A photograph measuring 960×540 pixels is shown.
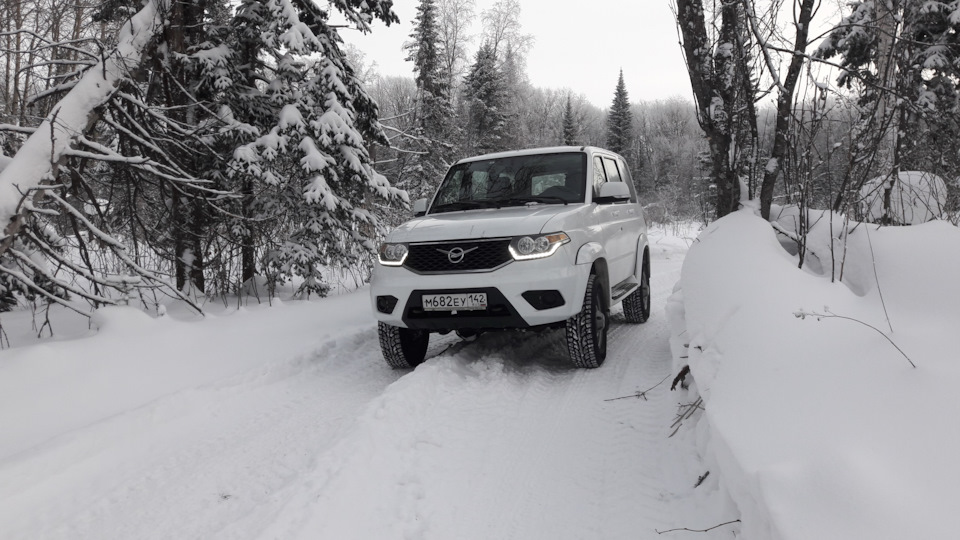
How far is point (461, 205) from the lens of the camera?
5.57 m

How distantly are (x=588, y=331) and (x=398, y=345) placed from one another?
1710 millimetres

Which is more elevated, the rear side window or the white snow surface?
the rear side window

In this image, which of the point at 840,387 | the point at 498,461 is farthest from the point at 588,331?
the point at 840,387

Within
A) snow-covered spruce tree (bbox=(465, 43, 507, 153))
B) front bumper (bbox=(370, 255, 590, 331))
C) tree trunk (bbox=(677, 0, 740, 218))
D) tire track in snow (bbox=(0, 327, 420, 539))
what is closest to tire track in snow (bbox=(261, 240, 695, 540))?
tire track in snow (bbox=(0, 327, 420, 539))

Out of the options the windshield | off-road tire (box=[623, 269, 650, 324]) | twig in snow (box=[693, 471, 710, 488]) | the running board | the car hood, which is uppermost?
the windshield

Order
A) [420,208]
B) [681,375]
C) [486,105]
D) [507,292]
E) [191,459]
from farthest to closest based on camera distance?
[486,105] < [420,208] < [507,292] < [681,375] < [191,459]

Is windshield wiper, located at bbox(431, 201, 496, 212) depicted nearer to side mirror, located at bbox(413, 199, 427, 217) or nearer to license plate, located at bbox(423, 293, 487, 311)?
side mirror, located at bbox(413, 199, 427, 217)

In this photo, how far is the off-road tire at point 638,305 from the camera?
21.5 feet

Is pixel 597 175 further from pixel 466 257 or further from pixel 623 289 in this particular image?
pixel 466 257

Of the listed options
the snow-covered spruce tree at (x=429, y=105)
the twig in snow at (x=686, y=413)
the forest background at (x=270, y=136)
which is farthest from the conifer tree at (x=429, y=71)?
the twig in snow at (x=686, y=413)

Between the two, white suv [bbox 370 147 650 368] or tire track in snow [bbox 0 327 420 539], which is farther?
white suv [bbox 370 147 650 368]

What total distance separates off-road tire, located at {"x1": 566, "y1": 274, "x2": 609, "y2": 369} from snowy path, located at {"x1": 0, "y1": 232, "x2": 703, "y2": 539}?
15 centimetres

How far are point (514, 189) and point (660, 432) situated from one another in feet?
9.56

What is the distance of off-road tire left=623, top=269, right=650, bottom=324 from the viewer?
258 inches
